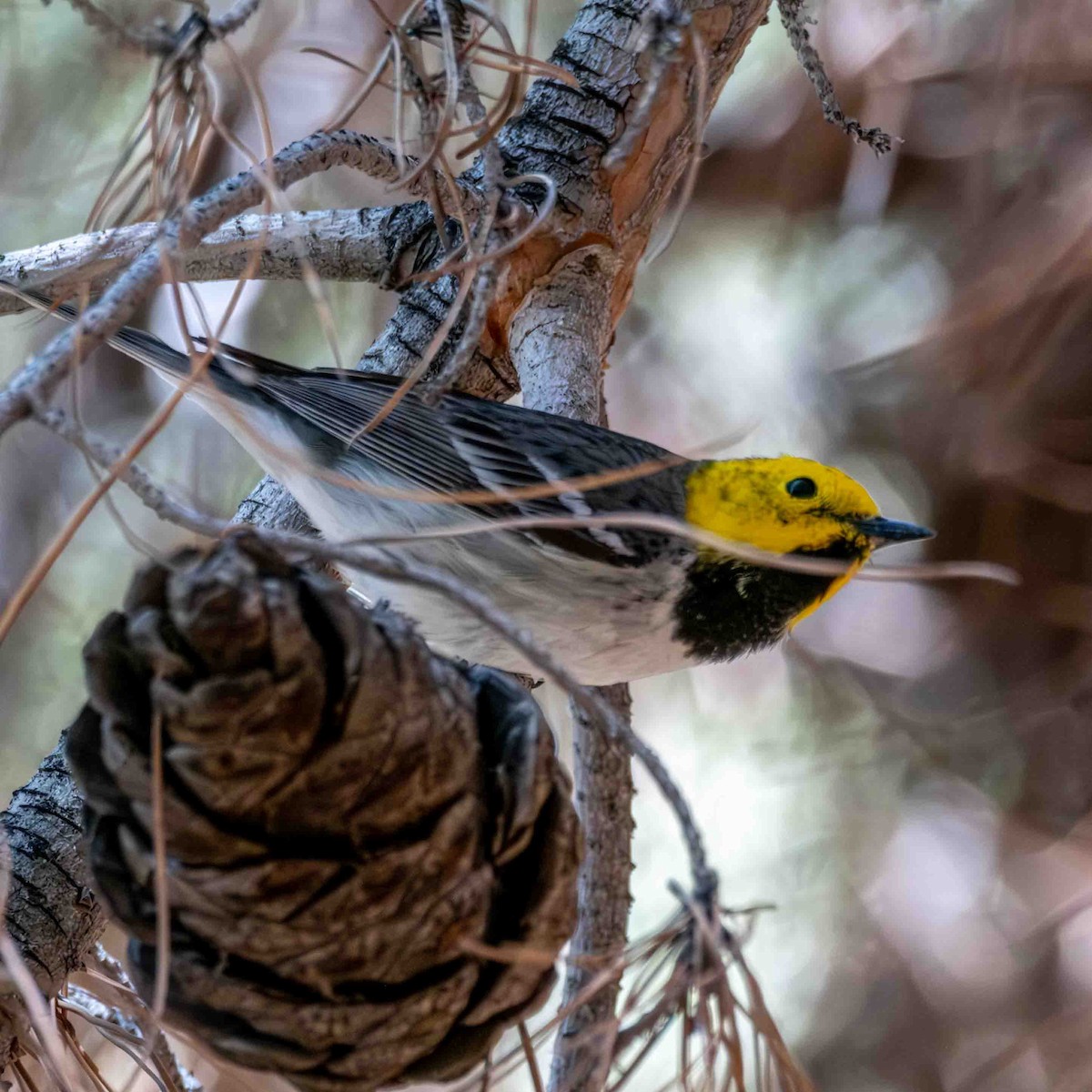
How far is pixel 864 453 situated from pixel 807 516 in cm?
109

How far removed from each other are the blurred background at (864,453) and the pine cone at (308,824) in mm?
1838

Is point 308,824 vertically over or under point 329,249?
under

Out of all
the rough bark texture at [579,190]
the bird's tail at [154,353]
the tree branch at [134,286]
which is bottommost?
the tree branch at [134,286]

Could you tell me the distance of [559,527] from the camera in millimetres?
1795

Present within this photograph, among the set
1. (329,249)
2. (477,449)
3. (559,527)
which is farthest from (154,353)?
(559,527)

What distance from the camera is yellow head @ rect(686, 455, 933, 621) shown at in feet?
6.38

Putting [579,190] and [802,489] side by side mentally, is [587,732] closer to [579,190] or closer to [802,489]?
[802,489]

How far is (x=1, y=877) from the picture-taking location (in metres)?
0.84

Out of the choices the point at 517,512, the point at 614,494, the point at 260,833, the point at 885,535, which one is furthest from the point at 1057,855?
the point at 260,833

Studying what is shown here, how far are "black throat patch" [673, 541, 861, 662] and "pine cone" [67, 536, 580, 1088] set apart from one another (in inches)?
39.3

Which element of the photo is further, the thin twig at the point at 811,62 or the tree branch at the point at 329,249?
the tree branch at the point at 329,249

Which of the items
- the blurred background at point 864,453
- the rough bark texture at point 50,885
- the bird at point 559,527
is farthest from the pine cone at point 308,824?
the blurred background at point 864,453

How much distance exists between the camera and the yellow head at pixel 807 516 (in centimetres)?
194

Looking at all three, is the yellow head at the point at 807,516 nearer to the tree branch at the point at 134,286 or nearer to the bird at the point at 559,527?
the bird at the point at 559,527
